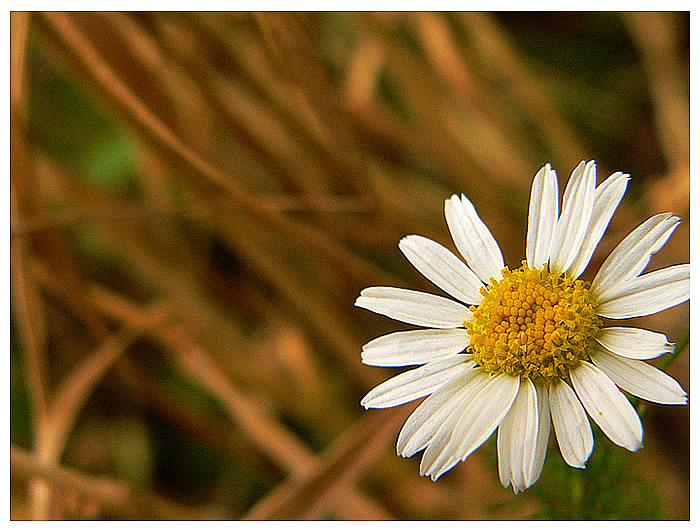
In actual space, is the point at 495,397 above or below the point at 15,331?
below

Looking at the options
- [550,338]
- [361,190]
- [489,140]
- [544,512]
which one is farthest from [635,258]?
[489,140]

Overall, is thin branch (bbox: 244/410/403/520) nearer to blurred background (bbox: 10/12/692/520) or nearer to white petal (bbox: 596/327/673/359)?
blurred background (bbox: 10/12/692/520)

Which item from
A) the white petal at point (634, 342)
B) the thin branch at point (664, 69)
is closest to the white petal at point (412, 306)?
the white petal at point (634, 342)

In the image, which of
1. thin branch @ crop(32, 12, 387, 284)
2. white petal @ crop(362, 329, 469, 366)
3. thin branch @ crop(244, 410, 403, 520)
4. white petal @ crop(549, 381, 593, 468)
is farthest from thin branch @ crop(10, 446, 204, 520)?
white petal @ crop(549, 381, 593, 468)

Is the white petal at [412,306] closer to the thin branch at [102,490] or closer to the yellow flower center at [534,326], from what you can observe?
the yellow flower center at [534,326]

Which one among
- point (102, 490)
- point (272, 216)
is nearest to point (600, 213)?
point (272, 216)

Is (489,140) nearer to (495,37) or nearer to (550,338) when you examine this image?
(495,37)
